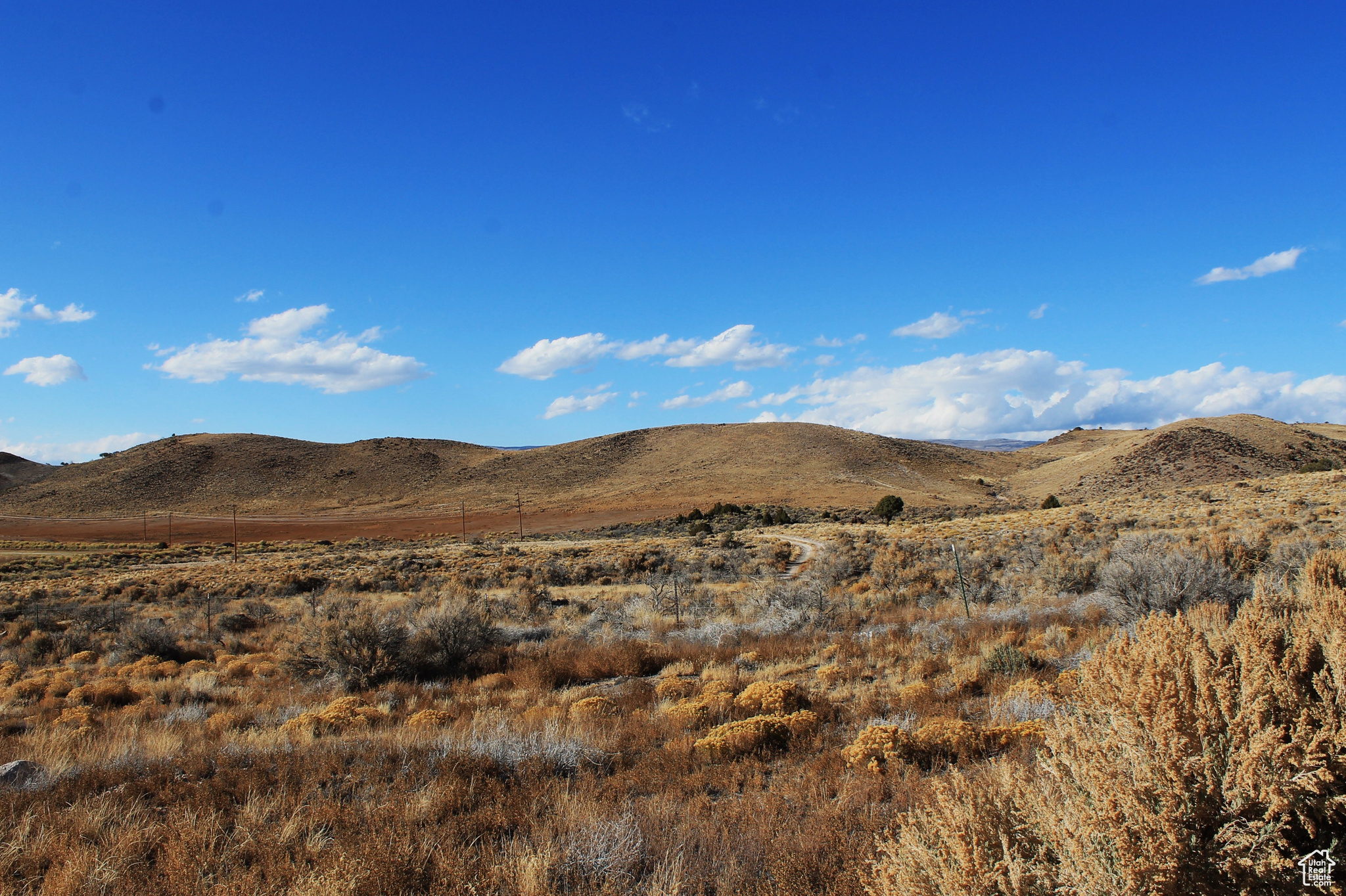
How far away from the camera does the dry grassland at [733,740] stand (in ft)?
7.91

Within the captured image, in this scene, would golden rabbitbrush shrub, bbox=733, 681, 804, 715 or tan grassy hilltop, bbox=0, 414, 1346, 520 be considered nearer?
golden rabbitbrush shrub, bbox=733, 681, 804, 715

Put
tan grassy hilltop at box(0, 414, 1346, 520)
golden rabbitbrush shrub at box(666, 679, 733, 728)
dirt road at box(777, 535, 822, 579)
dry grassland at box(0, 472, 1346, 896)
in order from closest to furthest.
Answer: dry grassland at box(0, 472, 1346, 896) < golden rabbitbrush shrub at box(666, 679, 733, 728) < dirt road at box(777, 535, 822, 579) < tan grassy hilltop at box(0, 414, 1346, 520)

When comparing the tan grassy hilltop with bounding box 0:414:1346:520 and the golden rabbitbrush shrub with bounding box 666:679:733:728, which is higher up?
the tan grassy hilltop with bounding box 0:414:1346:520

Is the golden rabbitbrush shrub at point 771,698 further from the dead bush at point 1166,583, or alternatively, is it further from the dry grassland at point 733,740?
the dead bush at point 1166,583

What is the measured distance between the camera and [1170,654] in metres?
2.91

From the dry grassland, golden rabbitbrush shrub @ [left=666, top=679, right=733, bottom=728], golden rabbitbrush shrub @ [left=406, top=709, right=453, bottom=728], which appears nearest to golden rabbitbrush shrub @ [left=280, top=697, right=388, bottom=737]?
the dry grassland

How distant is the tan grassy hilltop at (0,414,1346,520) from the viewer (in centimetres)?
7031

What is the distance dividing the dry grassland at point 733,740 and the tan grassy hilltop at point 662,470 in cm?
5699

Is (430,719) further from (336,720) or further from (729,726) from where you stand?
(729,726)

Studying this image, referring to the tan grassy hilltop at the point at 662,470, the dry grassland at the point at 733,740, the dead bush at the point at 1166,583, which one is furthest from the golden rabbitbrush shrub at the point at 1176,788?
the tan grassy hilltop at the point at 662,470

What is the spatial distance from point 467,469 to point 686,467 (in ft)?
134

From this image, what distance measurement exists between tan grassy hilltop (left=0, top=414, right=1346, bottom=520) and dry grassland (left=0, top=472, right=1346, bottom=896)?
5699cm

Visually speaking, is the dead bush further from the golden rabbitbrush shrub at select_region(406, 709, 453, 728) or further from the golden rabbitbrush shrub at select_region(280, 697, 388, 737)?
the golden rabbitbrush shrub at select_region(280, 697, 388, 737)

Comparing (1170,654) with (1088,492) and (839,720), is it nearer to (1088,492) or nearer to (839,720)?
(839,720)
